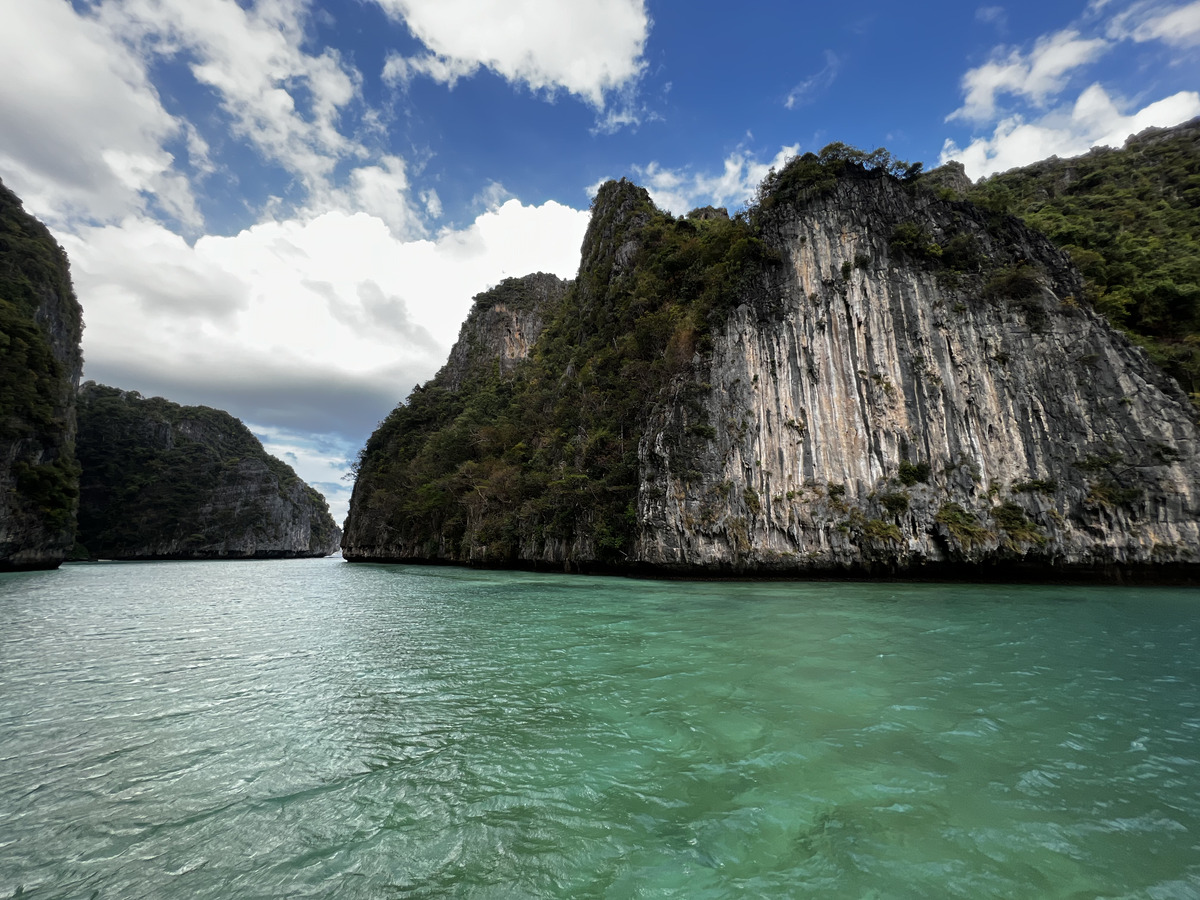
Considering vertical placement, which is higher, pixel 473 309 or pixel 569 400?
pixel 473 309

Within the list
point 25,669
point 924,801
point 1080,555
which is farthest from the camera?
point 1080,555

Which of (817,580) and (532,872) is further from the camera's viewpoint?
(817,580)

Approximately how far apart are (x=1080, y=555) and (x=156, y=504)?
89.8 m

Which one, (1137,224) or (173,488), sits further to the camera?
(173,488)

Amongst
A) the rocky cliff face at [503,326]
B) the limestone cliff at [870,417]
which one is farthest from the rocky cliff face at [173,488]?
the limestone cliff at [870,417]

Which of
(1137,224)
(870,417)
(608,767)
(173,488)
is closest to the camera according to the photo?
(608,767)

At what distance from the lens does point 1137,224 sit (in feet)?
91.1

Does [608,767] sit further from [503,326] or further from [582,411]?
[503,326]

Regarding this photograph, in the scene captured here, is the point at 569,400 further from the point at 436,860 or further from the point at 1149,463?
the point at 436,860

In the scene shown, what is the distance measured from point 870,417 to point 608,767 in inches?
839

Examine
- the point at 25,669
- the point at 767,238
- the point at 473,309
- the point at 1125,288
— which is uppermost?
the point at 473,309

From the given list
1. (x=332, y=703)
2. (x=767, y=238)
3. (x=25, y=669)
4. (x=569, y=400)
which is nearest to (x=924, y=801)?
(x=332, y=703)

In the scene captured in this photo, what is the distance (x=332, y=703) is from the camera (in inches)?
216

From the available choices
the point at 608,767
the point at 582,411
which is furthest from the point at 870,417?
the point at 608,767
